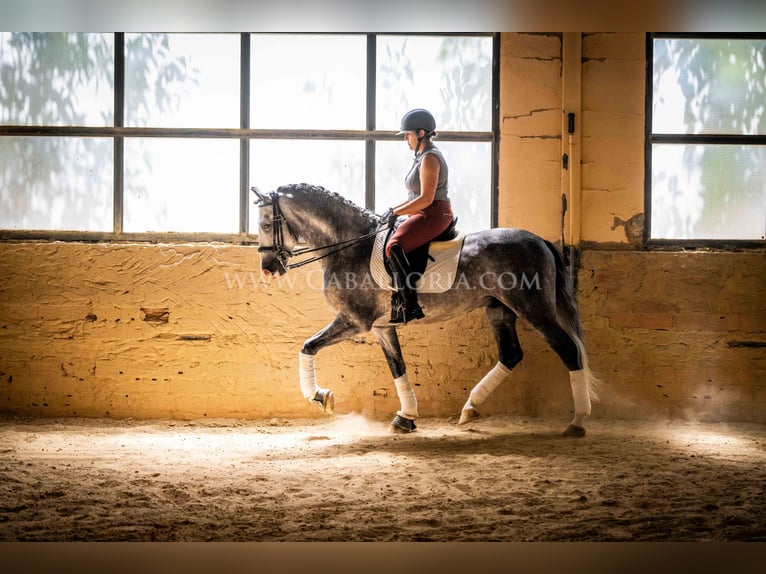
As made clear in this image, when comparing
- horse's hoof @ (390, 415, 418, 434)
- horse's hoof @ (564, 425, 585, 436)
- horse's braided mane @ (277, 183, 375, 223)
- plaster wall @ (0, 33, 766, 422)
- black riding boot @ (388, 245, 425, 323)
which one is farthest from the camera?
plaster wall @ (0, 33, 766, 422)

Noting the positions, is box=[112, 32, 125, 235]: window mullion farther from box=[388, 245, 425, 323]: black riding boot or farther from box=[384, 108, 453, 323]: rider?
box=[388, 245, 425, 323]: black riding boot

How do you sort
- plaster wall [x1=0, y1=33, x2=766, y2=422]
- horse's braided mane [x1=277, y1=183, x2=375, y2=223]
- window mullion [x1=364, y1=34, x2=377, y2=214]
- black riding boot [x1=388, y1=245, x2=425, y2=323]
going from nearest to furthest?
black riding boot [x1=388, y1=245, x2=425, y2=323], horse's braided mane [x1=277, y1=183, x2=375, y2=223], plaster wall [x1=0, y1=33, x2=766, y2=422], window mullion [x1=364, y1=34, x2=377, y2=214]

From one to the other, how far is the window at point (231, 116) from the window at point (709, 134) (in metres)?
1.50

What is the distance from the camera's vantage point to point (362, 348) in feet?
18.9

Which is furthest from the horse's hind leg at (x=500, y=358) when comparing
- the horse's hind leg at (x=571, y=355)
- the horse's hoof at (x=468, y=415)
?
the horse's hind leg at (x=571, y=355)

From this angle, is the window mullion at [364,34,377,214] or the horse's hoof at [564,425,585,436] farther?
the window mullion at [364,34,377,214]

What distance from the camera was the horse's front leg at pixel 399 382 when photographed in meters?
5.04

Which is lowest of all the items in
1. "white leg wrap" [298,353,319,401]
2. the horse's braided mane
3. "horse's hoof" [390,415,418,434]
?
"horse's hoof" [390,415,418,434]

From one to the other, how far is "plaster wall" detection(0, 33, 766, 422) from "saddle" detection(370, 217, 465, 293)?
3.46 ft

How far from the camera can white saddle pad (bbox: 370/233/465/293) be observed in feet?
15.6

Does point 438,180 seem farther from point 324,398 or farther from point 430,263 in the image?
point 324,398

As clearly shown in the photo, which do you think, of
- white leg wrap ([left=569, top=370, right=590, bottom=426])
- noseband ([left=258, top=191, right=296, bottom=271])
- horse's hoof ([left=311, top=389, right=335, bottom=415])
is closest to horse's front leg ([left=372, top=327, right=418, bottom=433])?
horse's hoof ([left=311, top=389, right=335, bottom=415])

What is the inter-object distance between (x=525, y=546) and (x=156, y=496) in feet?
7.97
